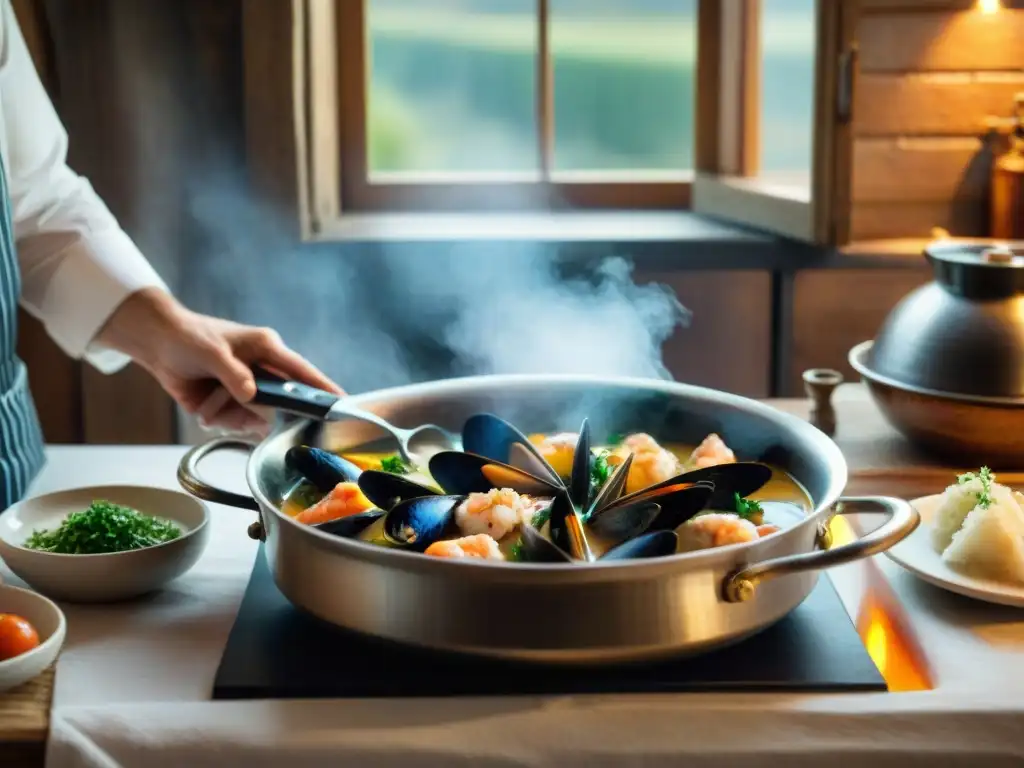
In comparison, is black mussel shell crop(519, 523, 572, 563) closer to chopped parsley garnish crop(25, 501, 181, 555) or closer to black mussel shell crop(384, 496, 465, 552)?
black mussel shell crop(384, 496, 465, 552)

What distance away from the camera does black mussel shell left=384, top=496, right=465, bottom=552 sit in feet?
3.92

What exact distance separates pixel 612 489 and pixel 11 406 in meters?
0.91

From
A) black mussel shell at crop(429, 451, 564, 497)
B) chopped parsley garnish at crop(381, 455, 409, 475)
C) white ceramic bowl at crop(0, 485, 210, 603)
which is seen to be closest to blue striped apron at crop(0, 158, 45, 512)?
white ceramic bowl at crop(0, 485, 210, 603)

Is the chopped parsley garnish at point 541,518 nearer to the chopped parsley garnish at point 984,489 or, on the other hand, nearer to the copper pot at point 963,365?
the chopped parsley garnish at point 984,489

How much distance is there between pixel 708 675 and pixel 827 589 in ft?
0.79

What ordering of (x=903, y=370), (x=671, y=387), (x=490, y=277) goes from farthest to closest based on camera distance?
1. (x=490, y=277)
2. (x=903, y=370)
3. (x=671, y=387)

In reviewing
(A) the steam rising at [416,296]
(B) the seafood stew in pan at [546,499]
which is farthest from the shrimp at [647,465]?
(A) the steam rising at [416,296]

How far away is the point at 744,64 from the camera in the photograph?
2.97m

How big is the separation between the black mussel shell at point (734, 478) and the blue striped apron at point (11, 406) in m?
0.93

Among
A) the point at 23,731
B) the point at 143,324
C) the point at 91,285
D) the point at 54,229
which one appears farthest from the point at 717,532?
the point at 54,229

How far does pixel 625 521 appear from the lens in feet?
3.97

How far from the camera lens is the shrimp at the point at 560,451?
1482 millimetres

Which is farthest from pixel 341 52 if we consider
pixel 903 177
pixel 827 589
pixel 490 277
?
pixel 827 589

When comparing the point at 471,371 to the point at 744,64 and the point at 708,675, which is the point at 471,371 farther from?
the point at 708,675
